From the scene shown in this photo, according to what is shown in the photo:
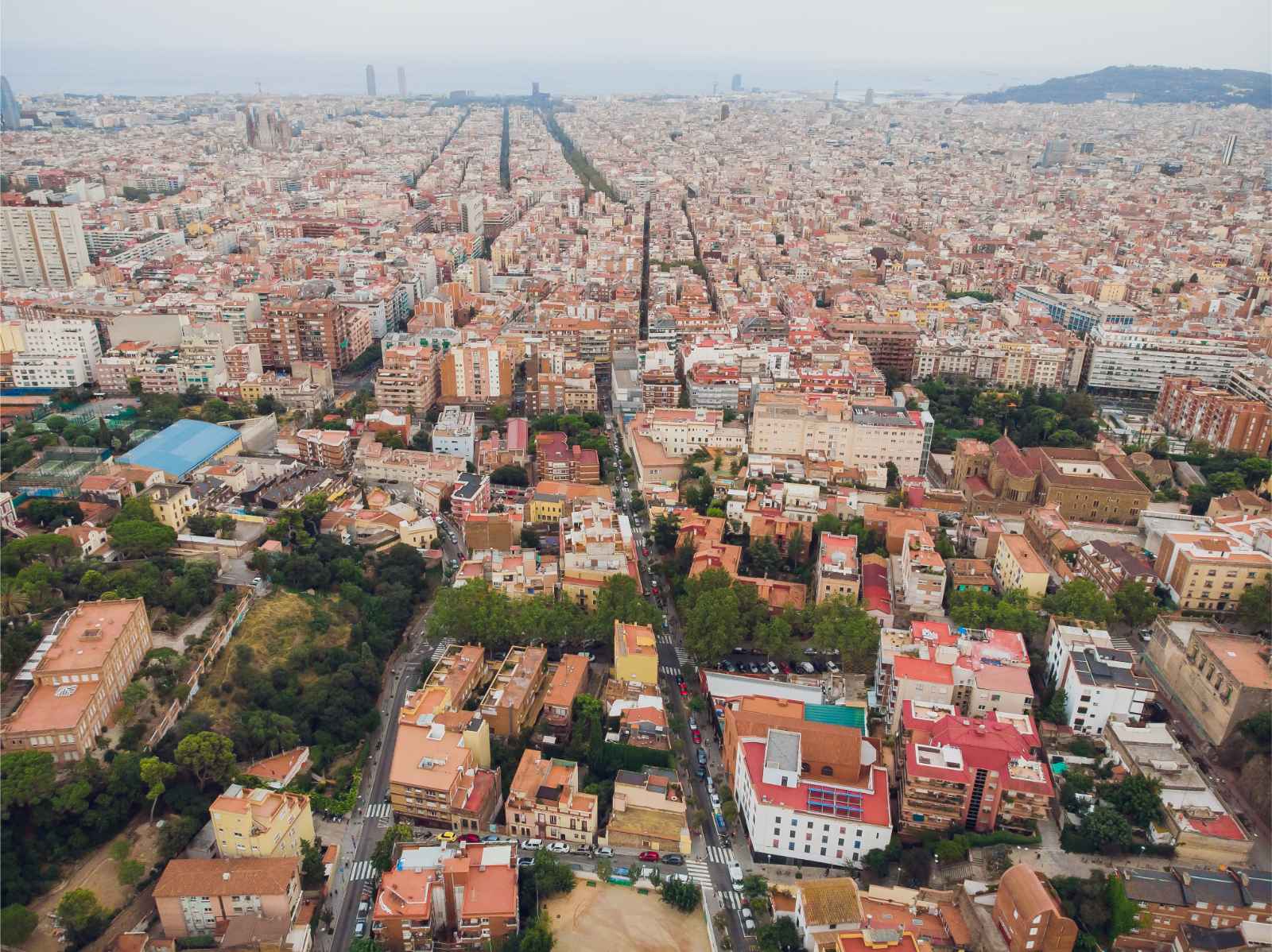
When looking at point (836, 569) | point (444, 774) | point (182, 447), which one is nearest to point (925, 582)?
point (836, 569)

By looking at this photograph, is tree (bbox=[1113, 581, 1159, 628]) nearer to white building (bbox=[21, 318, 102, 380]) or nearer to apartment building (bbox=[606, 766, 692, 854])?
apartment building (bbox=[606, 766, 692, 854])

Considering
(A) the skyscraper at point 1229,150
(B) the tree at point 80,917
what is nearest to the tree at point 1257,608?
(B) the tree at point 80,917

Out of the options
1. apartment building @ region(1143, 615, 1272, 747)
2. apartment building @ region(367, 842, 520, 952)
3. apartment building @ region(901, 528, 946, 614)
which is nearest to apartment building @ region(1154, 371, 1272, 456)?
apartment building @ region(1143, 615, 1272, 747)

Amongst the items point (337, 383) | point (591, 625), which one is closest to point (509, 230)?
point (337, 383)

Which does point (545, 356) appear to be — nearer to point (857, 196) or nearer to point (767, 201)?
point (767, 201)

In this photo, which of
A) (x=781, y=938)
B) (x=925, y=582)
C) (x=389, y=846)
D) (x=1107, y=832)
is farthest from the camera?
(x=925, y=582)

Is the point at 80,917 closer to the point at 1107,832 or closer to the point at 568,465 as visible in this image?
the point at 1107,832
